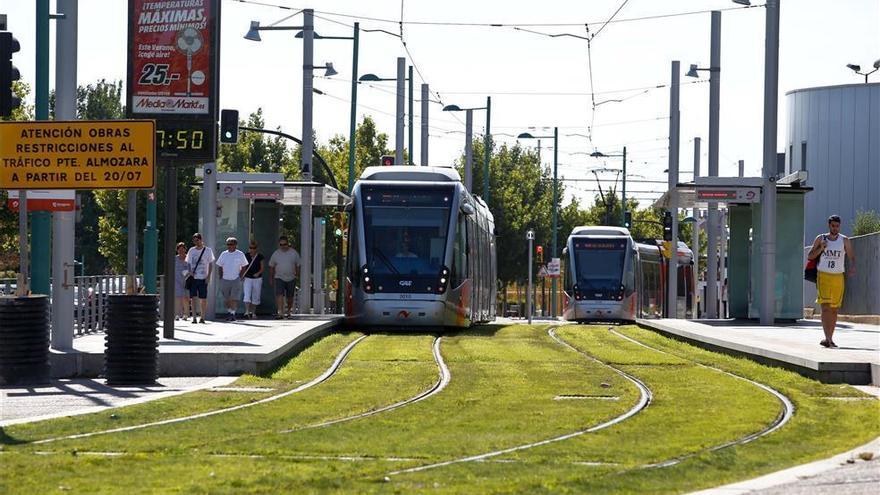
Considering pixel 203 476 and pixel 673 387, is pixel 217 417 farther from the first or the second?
pixel 673 387

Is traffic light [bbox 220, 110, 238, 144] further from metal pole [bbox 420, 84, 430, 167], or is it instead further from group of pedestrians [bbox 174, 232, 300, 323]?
metal pole [bbox 420, 84, 430, 167]

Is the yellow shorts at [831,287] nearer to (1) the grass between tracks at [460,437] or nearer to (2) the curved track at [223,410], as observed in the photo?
(1) the grass between tracks at [460,437]

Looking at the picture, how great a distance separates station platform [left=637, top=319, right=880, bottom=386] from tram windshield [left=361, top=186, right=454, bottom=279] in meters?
4.59

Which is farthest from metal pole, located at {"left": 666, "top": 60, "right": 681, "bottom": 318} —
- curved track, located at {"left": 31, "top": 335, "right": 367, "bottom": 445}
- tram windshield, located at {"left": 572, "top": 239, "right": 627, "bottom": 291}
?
curved track, located at {"left": 31, "top": 335, "right": 367, "bottom": 445}

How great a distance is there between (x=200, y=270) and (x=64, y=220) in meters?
10.1

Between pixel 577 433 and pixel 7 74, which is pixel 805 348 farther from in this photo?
pixel 7 74

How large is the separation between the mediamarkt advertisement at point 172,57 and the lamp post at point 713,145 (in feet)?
62.5

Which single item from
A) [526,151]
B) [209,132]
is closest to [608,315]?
[209,132]

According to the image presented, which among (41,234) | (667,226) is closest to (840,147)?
(667,226)

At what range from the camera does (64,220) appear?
1920 centimetres

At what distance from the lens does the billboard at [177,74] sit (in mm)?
22562

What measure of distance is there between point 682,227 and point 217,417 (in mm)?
91713

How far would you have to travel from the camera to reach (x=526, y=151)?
9894 cm

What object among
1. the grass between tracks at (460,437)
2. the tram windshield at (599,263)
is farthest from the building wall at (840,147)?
the grass between tracks at (460,437)
